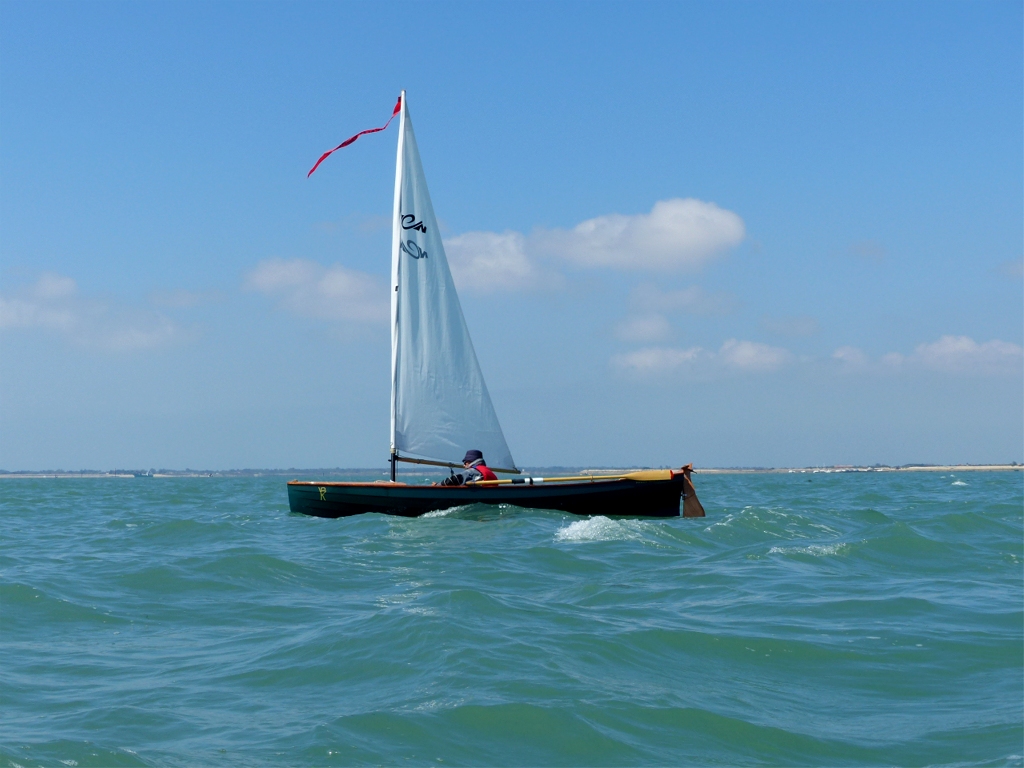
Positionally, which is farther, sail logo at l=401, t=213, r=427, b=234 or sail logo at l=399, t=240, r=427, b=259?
sail logo at l=401, t=213, r=427, b=234

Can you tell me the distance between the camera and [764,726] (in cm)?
697

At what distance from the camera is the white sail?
83.1 feet

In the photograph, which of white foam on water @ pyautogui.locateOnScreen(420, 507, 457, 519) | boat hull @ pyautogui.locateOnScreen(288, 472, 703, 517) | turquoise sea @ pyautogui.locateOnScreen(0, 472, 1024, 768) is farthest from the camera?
white foam on water @ pyautogui.locateOnScreen(420, 507, 457, 519)

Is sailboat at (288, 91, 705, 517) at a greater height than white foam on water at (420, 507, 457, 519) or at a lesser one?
greater

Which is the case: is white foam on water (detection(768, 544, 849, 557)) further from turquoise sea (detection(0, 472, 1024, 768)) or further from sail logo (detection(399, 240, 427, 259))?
sail logo (detection(399, 240, 427, 259))

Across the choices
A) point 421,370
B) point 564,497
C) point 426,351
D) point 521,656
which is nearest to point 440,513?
point 564,497

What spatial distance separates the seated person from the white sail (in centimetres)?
150

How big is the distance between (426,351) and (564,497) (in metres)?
6.09

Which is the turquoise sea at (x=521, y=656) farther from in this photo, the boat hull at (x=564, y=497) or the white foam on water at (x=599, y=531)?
the boat hull at (x=564, y=497)

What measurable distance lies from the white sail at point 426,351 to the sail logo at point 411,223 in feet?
0.09

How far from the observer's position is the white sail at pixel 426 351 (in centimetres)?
2534

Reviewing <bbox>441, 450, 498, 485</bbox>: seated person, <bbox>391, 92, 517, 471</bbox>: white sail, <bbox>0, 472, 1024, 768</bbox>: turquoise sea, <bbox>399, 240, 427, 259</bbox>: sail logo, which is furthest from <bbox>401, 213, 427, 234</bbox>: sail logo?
<bbox>0, 472, 1024, 768</bbox>: turquoise sea

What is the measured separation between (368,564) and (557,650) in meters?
7.07

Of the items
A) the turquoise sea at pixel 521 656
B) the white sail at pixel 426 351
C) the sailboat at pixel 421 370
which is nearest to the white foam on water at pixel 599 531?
the turquoise sea at pixel 521 656
